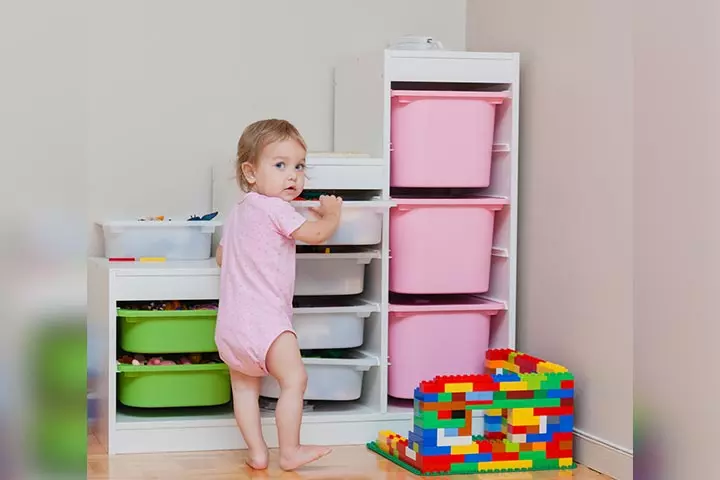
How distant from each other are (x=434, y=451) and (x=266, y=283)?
56 centimetres

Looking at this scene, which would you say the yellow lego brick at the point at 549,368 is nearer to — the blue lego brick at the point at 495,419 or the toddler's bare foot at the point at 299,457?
the blue lego brick at the point at 495,419

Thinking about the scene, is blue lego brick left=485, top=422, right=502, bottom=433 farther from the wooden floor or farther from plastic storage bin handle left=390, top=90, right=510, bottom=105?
plastic storage bin handle left=390, top=90, right=510, bottom=105

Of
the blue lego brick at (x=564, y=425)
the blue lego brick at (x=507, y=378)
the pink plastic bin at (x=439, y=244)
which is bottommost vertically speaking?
the blue lego brick at (x=564, y=425)

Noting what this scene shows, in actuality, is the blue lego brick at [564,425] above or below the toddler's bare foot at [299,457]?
above

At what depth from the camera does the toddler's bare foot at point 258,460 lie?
97.8 inches

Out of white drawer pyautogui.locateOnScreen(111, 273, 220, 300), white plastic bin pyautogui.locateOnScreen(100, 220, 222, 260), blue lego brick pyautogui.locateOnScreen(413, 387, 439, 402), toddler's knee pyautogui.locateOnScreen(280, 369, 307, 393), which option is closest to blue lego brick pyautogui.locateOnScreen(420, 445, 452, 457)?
blue lego brick pyautogui.locateOnScreen(413, 387, 439, 402)

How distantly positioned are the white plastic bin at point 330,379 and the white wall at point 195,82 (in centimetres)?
66

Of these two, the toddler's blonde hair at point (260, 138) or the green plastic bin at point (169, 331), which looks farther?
the green plastic bin at point (169, 331)

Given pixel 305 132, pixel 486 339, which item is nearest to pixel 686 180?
pixel 486 339

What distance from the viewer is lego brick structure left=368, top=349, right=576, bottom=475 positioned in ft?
8.09

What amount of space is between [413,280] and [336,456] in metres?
0.53

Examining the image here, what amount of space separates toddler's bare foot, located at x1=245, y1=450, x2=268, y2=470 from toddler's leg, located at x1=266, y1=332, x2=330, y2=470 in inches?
1.7

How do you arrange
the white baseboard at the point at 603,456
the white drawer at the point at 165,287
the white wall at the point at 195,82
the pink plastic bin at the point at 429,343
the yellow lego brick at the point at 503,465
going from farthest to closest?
the white wall at the point at 195,82, the pink plastic bin at the point at 429,343, the white drawer at the point at 165,287, the yellow lego brick at the point at 503,465, the white baseboard at the point at 603,456

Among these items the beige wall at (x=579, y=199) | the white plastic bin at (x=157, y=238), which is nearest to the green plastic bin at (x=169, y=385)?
the white plastic bin at (x=157, y=238)
